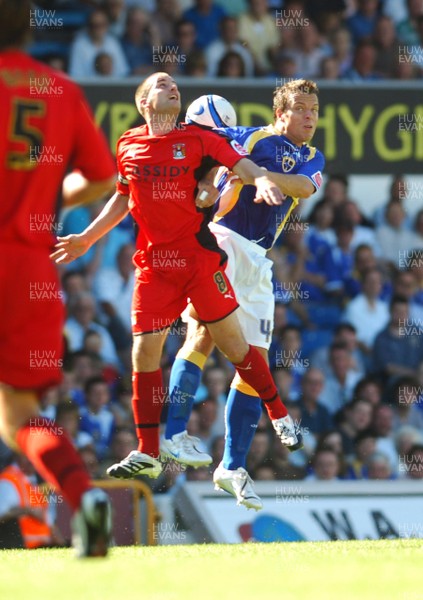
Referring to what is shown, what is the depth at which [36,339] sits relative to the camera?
560cm

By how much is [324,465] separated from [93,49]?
15.8 ft

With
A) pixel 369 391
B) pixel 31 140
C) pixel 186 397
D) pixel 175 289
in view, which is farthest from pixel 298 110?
pixel 369 391

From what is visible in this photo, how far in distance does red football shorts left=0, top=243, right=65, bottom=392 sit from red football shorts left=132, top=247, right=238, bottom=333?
2.39m

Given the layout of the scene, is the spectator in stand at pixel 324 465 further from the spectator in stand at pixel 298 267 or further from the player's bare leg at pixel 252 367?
the player's bare leg at pixel 252 367

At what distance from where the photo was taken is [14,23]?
5492 mm

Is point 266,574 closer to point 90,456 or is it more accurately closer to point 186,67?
point 90,456

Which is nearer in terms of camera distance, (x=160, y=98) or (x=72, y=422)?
(x=160, y=98)

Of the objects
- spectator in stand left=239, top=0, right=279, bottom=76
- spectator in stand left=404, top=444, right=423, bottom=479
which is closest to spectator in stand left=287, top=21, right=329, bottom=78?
spectator in stand left=239, top=0, right=279, bottom=76

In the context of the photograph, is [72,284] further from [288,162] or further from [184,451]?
[184,451]

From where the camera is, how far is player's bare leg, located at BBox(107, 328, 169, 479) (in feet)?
26.5

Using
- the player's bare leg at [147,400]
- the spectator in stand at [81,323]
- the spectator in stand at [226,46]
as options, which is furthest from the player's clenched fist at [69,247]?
the spectator in stand at [226,46]

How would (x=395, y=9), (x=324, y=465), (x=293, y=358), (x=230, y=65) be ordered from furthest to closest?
(x=395, y=9) → (x=230, y=65) → (x=293, y=358) → (x=324, y=465)

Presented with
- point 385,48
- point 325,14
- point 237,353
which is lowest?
point 237,353

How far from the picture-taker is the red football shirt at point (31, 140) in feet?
18.1
